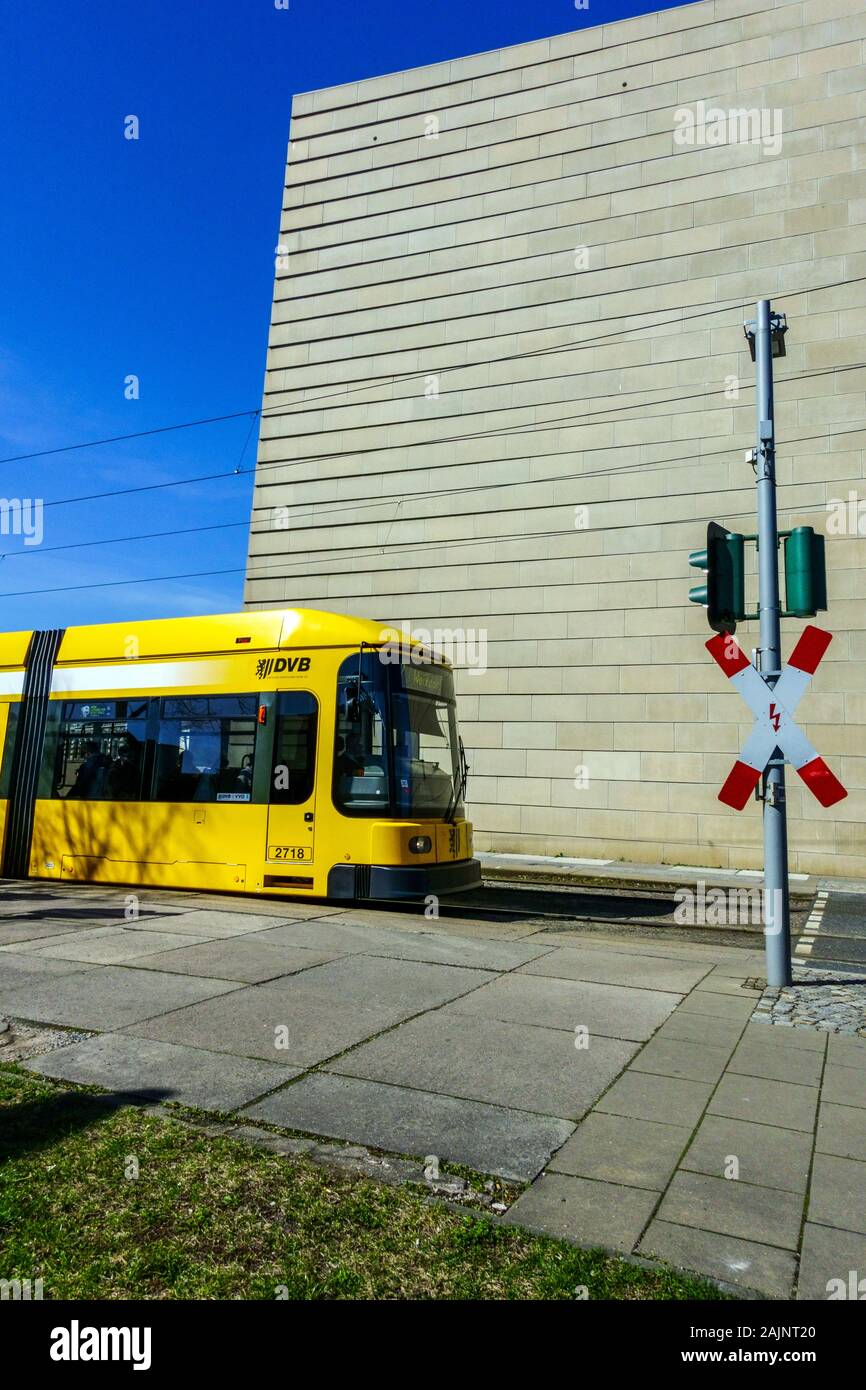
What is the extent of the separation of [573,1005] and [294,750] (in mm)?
5058

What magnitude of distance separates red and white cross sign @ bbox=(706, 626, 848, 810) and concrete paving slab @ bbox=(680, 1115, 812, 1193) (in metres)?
2.55

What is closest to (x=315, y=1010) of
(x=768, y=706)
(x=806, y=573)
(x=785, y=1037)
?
(x=785, y=1037)

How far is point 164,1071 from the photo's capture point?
4715mm

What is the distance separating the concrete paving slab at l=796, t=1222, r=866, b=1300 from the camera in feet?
9.41

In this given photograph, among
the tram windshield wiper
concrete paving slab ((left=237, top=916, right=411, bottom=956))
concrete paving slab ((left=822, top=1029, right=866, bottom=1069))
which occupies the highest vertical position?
the tram windshield wiper

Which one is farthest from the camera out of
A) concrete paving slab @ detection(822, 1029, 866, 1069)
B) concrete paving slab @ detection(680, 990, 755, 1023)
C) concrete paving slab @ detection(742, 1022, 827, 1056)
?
concrete paving slab @ detection(680, 990, 755, 1023)

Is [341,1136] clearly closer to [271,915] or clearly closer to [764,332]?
[271,915]

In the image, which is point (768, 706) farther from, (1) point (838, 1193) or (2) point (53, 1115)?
(2) point (53, 1115)

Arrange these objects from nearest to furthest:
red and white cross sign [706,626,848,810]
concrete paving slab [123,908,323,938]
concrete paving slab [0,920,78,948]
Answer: red and white cross sign [706,626,848,810]
concrete paving slab [0,920,78,948]
concrete paving slab [123,908,323,938]

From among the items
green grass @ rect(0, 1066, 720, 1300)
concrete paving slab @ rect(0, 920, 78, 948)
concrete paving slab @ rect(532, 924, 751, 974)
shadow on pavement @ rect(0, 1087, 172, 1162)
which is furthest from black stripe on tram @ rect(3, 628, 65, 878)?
green grass @ rect(0, 1066, 720, 1300)

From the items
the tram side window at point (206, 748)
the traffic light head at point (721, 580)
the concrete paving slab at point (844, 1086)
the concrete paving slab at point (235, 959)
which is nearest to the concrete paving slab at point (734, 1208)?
the concrete paving slab at point (844, 1086)

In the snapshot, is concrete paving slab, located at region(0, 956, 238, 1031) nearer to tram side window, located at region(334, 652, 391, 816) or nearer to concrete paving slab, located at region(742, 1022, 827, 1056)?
tram side window, located at region(334, 652, 391, 816)
